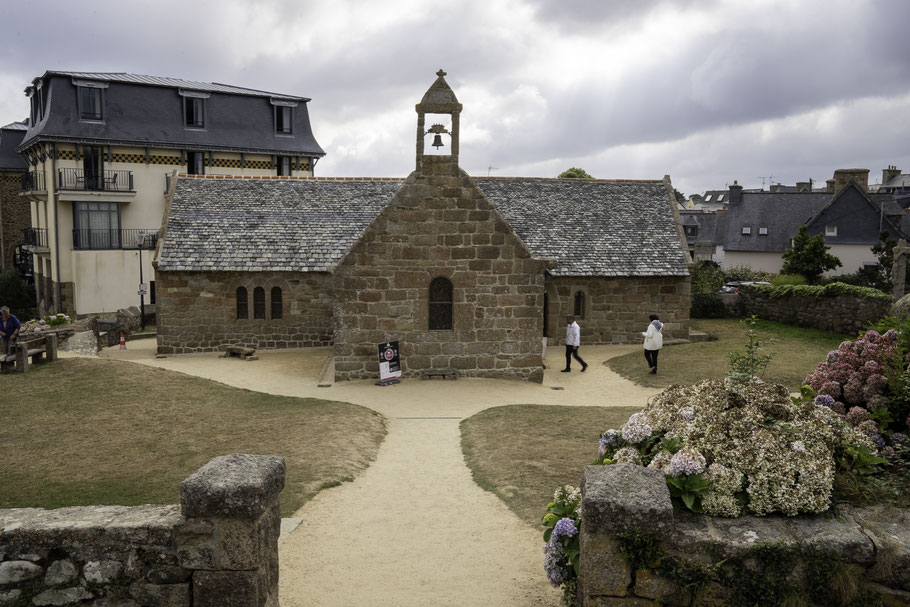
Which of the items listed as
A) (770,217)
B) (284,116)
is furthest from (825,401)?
(770,217)

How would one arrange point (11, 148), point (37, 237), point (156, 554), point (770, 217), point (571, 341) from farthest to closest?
point (770, 217) < point (11, 148) < point (37, 237) < point (571, 341) < point (156, 554)

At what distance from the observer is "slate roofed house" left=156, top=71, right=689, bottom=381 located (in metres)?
19.4

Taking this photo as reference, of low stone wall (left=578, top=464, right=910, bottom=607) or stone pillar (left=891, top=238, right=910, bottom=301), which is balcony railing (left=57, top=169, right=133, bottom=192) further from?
low stone wall (left=578, top=464, right=910, bottom=607)

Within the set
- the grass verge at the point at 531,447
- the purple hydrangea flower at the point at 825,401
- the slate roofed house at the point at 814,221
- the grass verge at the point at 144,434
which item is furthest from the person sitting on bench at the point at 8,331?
the slate roofed house at the point at 814,221

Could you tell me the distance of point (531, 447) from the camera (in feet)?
43.1

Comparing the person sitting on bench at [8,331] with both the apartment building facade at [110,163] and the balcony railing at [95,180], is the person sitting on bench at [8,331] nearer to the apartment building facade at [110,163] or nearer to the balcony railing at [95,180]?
the apartment building facade at [110,163]

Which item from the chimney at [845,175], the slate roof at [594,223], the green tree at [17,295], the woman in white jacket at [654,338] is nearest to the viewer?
the woman in white jacket at [654,338]

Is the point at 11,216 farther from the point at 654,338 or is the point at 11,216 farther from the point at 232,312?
the point at 654,338

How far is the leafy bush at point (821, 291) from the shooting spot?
25766 mm

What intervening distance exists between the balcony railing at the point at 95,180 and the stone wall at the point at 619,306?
2763 centimetres

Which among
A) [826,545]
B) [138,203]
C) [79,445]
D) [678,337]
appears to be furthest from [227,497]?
[138,203]

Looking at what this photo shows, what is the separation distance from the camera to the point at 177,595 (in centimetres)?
582

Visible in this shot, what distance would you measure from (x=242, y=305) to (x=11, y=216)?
33.4 meters

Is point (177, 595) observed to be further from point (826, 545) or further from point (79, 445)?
point (79, 445)
